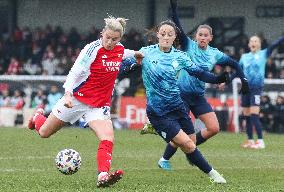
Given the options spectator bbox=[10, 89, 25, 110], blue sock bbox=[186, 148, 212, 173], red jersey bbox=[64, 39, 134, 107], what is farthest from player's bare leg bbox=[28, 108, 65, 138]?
spectator bbox=[10, 89, 25, 110]

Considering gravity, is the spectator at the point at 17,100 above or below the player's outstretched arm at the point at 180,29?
below

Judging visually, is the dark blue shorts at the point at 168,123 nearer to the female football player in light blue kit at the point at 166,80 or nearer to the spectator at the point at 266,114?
the female football player in light blue kit at the point at 166,80

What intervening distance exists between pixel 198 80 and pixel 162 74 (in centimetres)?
217

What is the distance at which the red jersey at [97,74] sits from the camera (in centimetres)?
1095

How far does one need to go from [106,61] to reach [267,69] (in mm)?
18218

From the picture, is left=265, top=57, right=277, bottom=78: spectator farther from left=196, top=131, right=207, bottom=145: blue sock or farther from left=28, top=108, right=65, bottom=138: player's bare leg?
left=28, top=108, right=65, bottom=138: player's bare leg

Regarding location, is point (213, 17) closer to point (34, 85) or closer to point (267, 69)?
point (267, 69)

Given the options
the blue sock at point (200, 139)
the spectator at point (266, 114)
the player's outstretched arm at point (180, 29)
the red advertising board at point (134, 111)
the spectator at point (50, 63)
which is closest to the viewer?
the player's outstretched arm at point (180, 29)

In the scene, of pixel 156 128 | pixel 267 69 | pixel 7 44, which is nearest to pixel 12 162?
pixel 156 128

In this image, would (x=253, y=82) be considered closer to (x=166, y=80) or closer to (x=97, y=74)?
(x=166, y=80)

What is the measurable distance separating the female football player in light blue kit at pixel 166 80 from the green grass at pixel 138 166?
2.01 feet

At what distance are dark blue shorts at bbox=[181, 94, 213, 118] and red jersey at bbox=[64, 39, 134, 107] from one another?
108 inches

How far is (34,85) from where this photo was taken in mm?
27812

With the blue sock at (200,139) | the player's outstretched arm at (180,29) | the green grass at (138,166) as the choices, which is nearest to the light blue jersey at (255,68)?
the green grass at (138,166)
